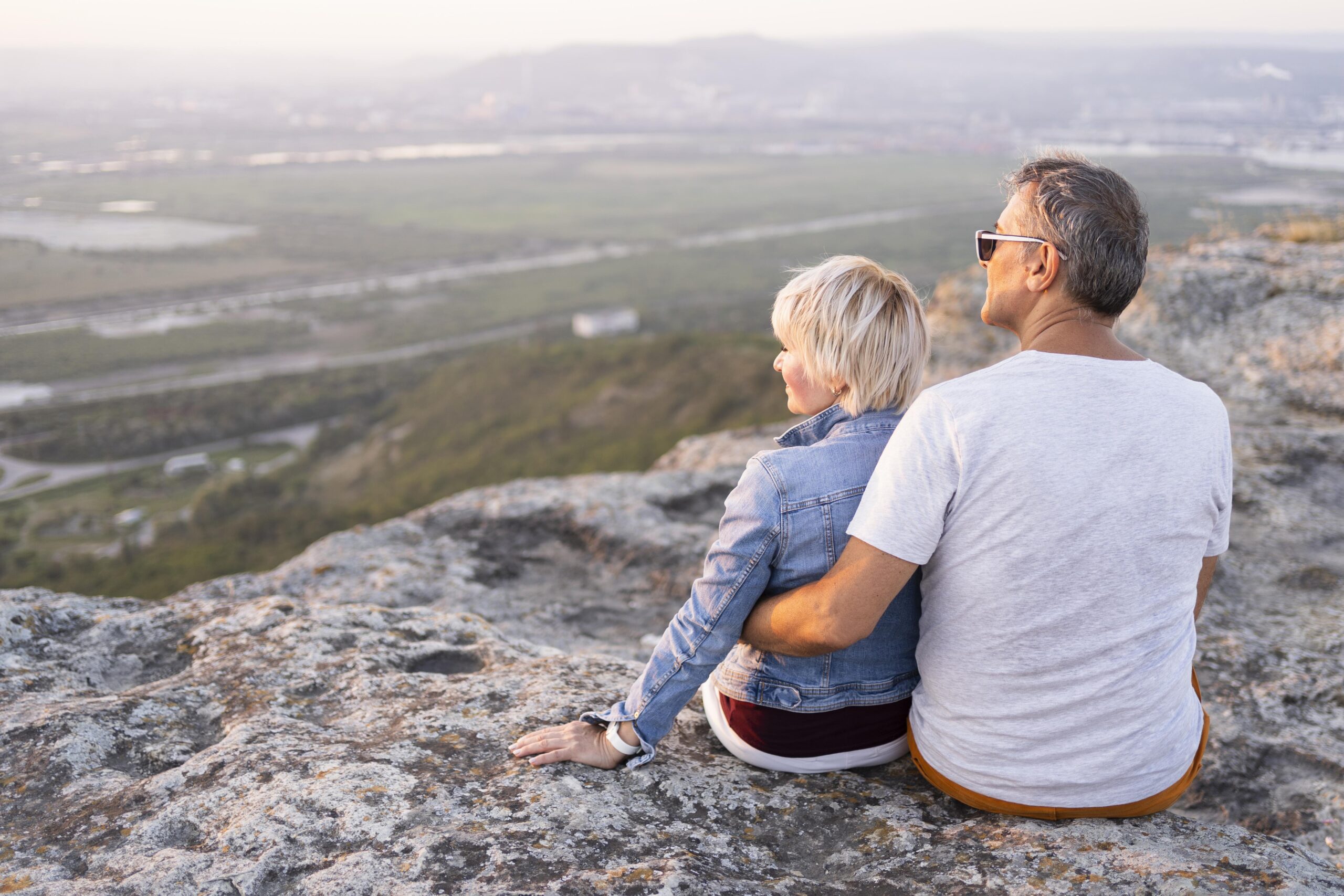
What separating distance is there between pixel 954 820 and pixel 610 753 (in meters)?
1.03

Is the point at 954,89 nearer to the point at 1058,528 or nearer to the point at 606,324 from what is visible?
the point at 606,324

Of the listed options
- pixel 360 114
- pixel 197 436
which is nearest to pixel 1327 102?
pixel 197 436

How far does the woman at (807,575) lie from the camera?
2420mm

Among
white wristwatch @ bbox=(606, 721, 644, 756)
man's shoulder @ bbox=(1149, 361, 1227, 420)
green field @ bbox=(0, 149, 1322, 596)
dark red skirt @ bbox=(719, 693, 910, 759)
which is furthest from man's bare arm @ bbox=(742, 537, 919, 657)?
green field @ bbox=(0, 149, 1322, 596)

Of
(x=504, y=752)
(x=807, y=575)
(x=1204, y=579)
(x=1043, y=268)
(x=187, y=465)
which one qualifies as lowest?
(x=187, y=465)

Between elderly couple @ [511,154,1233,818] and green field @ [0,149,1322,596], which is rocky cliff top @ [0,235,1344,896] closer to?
elderly couple @ [511,154,1233,818]

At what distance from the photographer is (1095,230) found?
2.10m

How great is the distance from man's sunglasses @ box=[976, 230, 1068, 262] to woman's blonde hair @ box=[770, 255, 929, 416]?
0.22m

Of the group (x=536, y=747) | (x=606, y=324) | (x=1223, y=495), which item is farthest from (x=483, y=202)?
(x=1223, y=495)

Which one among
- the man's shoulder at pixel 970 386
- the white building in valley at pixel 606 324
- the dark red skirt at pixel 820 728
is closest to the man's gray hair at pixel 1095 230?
the man's shoulder at pixel 970 386

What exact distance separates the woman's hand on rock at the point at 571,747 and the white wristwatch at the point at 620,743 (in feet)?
0.04

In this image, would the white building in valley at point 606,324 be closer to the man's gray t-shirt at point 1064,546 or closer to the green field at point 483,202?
the green field at point 483,202

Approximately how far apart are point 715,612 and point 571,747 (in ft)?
2.12

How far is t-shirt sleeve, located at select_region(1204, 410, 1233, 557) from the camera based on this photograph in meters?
2.21
